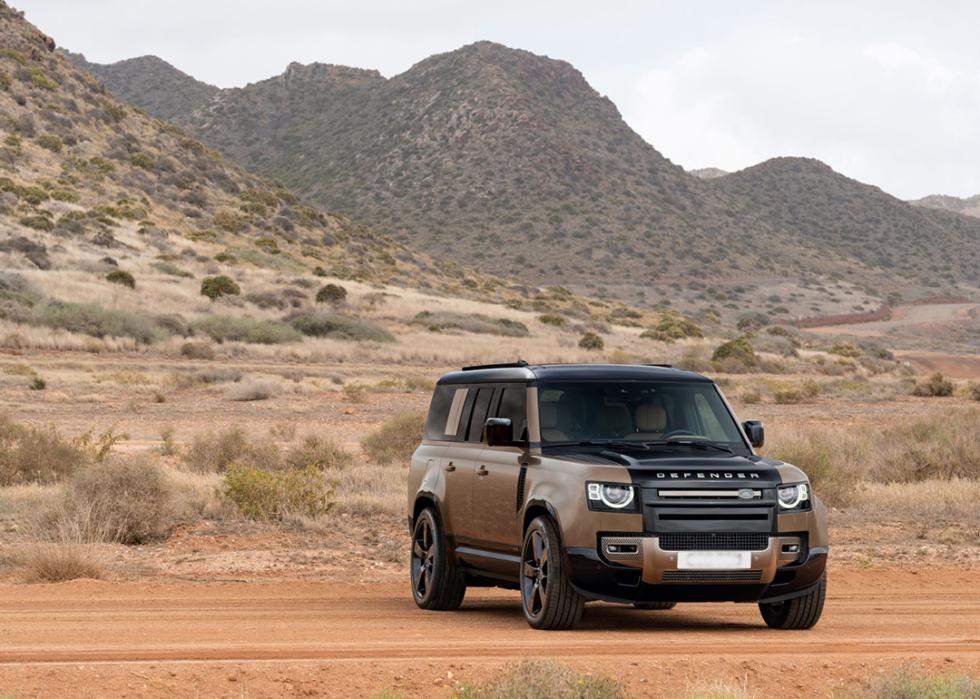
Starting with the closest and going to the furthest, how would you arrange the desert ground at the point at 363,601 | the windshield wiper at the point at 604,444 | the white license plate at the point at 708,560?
the desert ground at the point at 363,601 → the white license plate at the point at 708,560 → the windshield wiper at the point at 604,444

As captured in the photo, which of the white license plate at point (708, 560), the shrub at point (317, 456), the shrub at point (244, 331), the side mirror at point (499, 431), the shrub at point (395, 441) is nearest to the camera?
the white license plate at point (708, 560)

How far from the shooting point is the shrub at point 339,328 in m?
61.6

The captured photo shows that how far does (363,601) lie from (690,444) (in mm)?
3645

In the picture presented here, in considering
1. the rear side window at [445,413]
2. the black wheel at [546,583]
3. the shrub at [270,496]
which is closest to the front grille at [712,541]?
the black wheel at [546,583]

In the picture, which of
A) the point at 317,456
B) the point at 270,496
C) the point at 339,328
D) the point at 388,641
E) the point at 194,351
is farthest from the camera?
the point at 339,328

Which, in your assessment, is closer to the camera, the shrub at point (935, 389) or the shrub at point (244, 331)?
the shrub at point (935, 389)

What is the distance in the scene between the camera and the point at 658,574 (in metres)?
9.95

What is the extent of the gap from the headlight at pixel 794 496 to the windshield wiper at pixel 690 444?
2.46 ft

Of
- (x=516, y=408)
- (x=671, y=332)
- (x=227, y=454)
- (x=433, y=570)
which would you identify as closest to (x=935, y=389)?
(x=671, y=332)

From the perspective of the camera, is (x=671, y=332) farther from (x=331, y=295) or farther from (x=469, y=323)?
(x=331, y=295)

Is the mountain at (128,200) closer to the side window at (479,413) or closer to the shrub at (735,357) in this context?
the shrub at (735,357)

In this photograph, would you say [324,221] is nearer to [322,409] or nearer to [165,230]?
[165,230]

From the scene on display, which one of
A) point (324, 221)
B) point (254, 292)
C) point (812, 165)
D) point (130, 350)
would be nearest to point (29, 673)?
point (130, 350)

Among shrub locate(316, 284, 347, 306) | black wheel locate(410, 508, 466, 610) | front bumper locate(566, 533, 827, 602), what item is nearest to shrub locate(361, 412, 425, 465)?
black wheel locate(410, 508, 466, 610)
